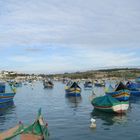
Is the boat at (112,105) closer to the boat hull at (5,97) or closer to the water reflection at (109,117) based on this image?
the water reflection at (109,117)

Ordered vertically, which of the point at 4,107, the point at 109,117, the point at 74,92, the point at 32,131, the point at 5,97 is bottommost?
the point at 109,117

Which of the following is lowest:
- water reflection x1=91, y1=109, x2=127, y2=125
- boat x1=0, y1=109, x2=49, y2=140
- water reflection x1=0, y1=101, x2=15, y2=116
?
water reflection x1=91, y1=109, x2=127, y2=125

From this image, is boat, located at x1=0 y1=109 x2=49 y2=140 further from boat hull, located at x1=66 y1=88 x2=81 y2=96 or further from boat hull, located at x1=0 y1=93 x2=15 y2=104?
boat hull, located at x1=66 y1=88 x2=81 y2=96

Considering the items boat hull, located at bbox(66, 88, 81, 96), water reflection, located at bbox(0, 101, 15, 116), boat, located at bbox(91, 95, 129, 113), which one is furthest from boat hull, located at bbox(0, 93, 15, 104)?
boat hull, located at bbox(66, 88, 81, 96)

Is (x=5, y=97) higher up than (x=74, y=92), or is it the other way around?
(x=5, y=97)

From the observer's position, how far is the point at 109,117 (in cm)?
3869

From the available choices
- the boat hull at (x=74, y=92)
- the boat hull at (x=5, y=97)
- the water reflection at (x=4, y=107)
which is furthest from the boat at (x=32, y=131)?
the boat hull at (x=74, y=92)

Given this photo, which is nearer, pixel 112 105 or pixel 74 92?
pixel 112 105

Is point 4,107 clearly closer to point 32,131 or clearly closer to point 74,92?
point 74,92

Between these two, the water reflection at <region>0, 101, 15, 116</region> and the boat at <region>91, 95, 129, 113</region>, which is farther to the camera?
the water reflection at <region>0, 101, 15, 116</region>

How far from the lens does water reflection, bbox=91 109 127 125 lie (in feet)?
118

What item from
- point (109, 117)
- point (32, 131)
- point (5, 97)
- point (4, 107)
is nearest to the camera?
point (32, 131)

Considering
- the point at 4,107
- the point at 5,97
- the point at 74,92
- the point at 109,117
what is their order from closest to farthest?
1. the point at 109,117
2. the point at 4,107
3. the point at 5,97
4. the point at 74,92

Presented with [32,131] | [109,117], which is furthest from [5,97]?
[32,131]
